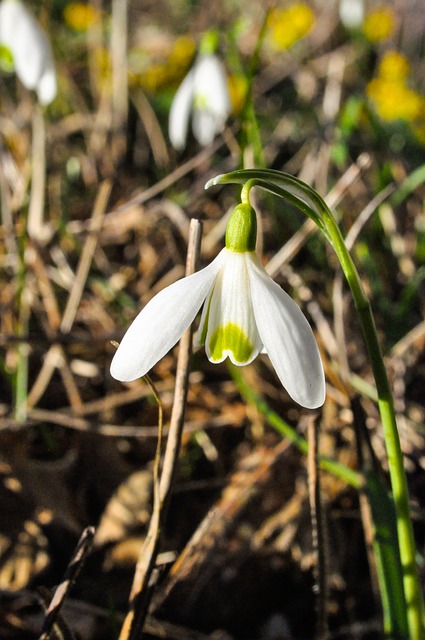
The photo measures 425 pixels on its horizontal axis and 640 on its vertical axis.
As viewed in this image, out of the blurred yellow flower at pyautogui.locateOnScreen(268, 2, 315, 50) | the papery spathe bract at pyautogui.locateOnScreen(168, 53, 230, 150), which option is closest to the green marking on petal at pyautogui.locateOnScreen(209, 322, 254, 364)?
the papery spathe bract at pyautogui.locateOnScreen(168, 53, 230, 150)

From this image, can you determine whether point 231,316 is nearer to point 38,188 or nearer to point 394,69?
point 38,188

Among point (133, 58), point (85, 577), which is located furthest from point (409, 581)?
point (133, 58)

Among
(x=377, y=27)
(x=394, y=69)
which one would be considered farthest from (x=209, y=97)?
(x=377, y=27)

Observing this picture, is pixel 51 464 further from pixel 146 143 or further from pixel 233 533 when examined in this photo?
pixel 146 143

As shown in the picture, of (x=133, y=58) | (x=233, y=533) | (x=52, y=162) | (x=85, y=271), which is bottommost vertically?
(x=233, y=533)

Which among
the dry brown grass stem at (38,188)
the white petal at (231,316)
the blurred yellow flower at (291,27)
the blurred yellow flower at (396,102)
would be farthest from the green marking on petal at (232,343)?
the blurred yellow flower at (291,27)

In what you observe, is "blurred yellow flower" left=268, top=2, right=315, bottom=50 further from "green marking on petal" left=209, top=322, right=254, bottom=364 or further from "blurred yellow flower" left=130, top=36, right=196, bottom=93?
"green marking on petal" left=209, top=322, right=254, bottom=364
